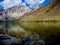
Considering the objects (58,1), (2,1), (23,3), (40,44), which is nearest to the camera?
(40,44)

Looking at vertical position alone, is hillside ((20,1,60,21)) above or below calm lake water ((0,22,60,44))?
above

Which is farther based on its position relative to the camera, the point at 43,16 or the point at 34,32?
the point at 43,16

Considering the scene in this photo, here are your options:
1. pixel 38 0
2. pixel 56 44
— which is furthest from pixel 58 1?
pixel 56 44

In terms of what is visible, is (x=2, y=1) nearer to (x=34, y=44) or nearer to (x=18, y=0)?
(x=18, y=0)

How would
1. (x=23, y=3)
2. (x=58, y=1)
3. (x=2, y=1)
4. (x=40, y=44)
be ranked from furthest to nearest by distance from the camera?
1. (x=58, y=1)
2. (x=23, y=3)
3. (x=2, y=1)
4. (x=40, y=44)

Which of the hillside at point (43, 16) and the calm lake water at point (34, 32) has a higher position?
the hillside at point (43, 16)

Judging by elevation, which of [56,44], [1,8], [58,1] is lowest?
[56,44]

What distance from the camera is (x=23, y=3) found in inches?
932

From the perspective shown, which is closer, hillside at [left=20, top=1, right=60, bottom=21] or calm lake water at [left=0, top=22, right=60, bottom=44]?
calm lake water at [left=0, top=22, right=60, bottom=44]

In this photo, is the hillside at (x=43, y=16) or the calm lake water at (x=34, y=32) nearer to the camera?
the calm lake water at (x=34, y=32)

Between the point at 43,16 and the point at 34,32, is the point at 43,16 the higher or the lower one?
the higher one

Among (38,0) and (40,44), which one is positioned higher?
(38,0)

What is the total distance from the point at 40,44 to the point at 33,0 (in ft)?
51.3

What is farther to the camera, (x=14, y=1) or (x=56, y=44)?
(x=14, y=1)
